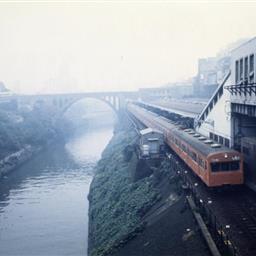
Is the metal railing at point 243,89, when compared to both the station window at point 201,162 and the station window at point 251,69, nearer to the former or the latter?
the station window at point 251,69

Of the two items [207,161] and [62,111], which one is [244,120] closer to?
[207,161]

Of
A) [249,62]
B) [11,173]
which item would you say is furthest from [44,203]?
[249,62]

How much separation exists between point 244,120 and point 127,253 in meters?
11.9

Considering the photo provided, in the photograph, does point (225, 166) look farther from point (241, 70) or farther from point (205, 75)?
point (205, 75)

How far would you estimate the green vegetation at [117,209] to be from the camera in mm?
22156

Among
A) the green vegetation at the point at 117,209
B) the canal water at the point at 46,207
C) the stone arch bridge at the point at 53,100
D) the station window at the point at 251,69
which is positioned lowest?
the canal water at the point at 46,207

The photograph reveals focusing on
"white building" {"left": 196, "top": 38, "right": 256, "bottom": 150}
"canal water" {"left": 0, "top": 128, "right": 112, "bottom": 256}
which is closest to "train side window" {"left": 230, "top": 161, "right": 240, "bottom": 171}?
"white building" {"left": 196, "top": 38, "right": 256, "bottom": 150}

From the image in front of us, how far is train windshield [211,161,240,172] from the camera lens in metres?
22.2

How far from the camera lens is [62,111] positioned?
365ft

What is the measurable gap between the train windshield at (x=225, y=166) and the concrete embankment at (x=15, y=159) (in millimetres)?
35577

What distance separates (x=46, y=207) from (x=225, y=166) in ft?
65.2

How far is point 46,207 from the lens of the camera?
36.9m

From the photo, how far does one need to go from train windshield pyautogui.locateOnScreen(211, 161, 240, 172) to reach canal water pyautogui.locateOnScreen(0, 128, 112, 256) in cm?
1030

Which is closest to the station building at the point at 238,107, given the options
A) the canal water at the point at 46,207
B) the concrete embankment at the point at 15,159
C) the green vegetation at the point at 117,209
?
the green vegetation at the point at 117,209
